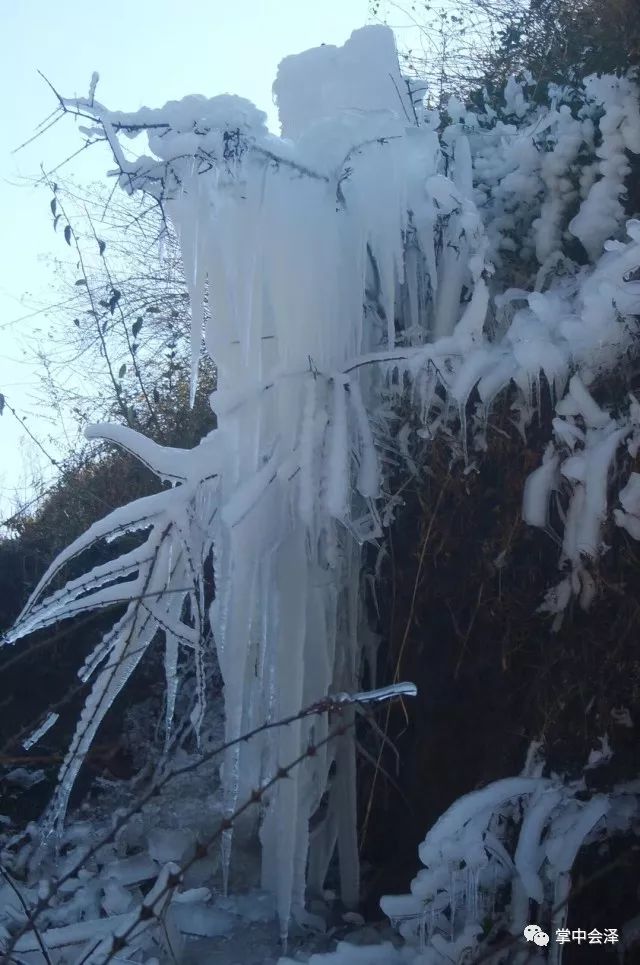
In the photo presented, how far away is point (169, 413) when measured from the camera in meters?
6.54

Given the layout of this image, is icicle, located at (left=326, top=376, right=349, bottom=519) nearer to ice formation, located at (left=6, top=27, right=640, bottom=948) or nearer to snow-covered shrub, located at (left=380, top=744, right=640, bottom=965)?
ice formation, located at (left=6, top=27, right=640, bottom=948)

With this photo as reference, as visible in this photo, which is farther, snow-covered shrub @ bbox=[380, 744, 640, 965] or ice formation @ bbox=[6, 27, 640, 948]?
ice formation @ bbox=[6, 27, 640, 948]

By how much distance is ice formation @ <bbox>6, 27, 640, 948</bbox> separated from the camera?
308cm

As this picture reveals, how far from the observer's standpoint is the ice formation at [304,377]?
3084mm

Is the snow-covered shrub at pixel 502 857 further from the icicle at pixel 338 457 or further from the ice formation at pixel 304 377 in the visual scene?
the icicle at pixel 338 457

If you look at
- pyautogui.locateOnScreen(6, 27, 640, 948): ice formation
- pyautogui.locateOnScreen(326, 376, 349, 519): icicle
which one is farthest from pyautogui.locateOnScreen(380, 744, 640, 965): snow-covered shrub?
pyautogui.locateOnScreen(326, 376, 349, 519): icicle

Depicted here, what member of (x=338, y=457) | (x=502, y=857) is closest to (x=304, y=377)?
(x=338, y=457)

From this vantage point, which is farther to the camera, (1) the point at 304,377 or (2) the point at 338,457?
(1) the point at 304,377

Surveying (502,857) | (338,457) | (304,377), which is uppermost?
(304,377)

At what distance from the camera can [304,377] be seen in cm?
322

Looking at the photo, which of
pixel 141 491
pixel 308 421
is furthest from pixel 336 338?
pixel 141 491

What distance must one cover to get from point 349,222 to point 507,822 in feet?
6.10

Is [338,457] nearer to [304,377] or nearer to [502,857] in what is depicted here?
[304,377]

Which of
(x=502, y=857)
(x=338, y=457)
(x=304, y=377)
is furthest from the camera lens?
(x=304, y=377)
